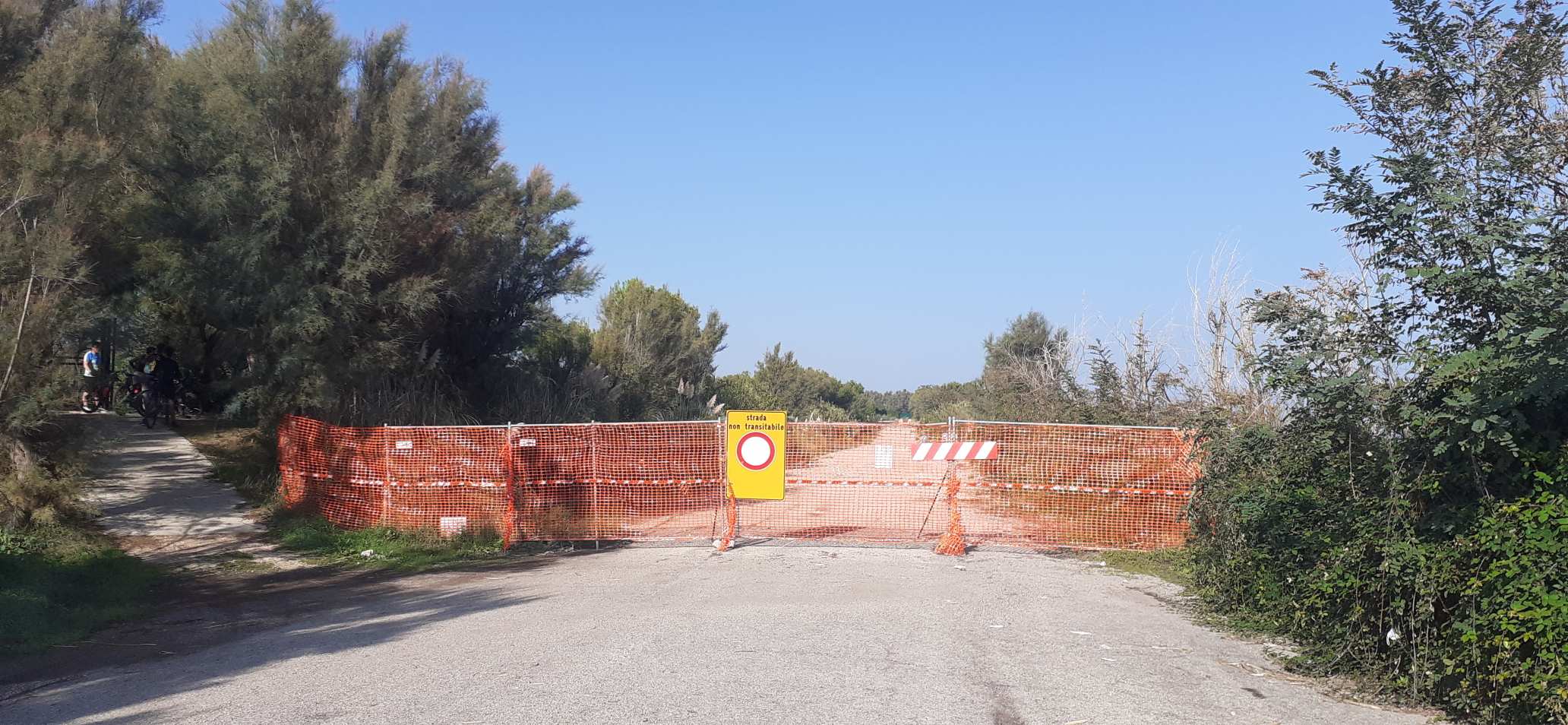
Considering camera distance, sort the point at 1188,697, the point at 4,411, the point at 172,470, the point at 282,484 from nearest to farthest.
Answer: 1. the point at 1188,697
2. the point at 4,411
3. the point at 282,484
4. the point at 172,470

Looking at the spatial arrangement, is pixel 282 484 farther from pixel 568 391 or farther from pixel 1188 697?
pixel 1188 697

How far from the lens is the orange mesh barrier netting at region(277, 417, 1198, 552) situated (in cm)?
1415

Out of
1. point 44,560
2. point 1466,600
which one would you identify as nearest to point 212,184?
point 44,560

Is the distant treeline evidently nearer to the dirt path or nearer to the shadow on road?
the dirt path

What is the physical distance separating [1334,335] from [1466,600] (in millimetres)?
2001

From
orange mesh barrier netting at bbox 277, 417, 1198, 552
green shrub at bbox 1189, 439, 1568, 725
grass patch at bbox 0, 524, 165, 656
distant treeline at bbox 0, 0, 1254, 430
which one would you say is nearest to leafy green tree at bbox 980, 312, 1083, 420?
distant treeline at bbox 0, 0, 1254, 430

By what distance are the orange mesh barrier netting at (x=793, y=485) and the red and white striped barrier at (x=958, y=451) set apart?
0.39ft

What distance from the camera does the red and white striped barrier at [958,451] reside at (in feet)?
46.3

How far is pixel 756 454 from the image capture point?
14.6m

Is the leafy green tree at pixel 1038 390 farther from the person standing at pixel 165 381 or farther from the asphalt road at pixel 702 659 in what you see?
the person standing at pixel 165 381

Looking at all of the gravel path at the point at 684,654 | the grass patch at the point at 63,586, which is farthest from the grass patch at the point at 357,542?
the grass patch at the point at 63,586

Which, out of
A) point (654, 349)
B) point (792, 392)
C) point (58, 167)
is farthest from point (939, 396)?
point (58, 167)

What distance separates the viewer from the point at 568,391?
23.6 m

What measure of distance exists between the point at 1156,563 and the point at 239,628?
10.2 metres
